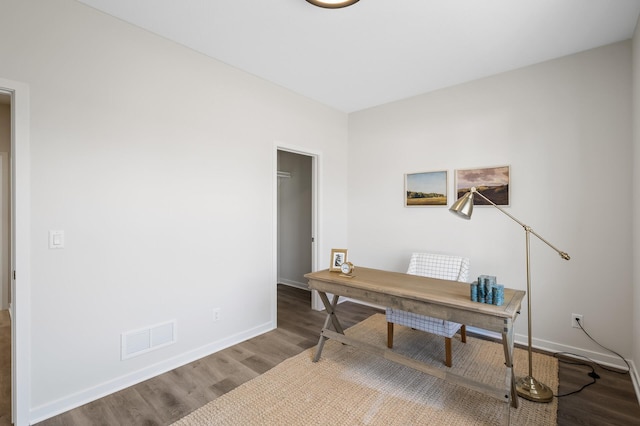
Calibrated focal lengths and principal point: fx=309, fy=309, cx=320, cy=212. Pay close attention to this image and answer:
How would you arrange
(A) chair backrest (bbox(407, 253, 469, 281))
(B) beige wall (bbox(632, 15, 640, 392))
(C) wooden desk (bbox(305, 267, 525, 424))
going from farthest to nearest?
(A) chair backrest (bbox(407, 253, 469, 281)) → (B) beige wall (bbox(632, 15, 640, 392)) → (C) wooden desk (bbox(305, 267, 525, 424))

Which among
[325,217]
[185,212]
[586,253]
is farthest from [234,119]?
[586,253]

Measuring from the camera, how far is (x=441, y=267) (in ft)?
10.2

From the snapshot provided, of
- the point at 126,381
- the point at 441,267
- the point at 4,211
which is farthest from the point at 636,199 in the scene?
the point at 4,211

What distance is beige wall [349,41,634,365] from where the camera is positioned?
102 inches

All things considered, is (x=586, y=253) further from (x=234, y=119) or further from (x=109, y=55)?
(x=109, y=55)

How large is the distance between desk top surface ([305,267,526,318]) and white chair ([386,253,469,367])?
0.31m

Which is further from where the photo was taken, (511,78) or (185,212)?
(511,78)

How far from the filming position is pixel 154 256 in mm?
2480

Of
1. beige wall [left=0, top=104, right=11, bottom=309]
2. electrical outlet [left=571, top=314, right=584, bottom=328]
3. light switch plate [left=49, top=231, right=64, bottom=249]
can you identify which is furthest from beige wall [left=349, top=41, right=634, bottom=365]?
beige wall [left=0, top=104, right=11, bottom=309]

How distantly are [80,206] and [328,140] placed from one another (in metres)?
2.83

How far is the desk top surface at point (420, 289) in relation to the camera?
1.83 metres

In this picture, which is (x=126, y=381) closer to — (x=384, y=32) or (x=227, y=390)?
(x=227, y=390)

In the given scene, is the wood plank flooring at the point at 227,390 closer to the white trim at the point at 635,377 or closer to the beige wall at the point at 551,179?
the white trim at the point at 635,377

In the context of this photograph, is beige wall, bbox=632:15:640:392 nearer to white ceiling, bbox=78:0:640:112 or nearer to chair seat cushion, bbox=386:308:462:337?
white ceiling, bbox=78:0:640:112
